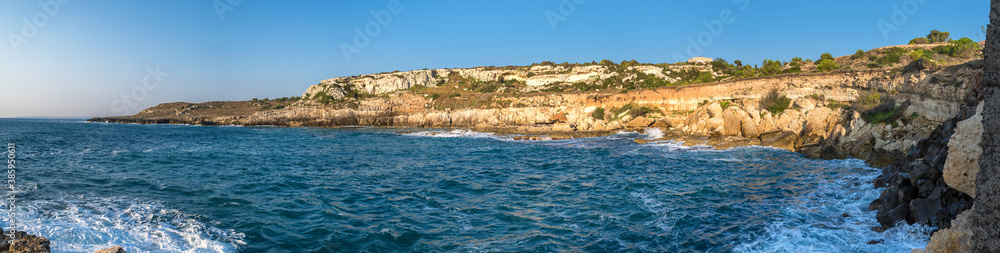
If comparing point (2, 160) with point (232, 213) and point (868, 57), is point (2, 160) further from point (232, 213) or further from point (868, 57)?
point (868, 57)

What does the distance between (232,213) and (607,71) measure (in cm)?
8036

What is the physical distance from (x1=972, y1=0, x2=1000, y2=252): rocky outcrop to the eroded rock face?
6.17 feet

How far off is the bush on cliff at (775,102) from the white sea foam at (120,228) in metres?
38.0

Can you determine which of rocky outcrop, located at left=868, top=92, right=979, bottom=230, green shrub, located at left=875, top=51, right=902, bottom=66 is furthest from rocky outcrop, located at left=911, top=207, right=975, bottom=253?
green shrub, located at left=875, top=51, right=902, bottom=66

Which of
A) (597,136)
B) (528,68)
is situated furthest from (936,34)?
(528,68)

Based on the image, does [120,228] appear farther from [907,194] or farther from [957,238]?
[907,194]

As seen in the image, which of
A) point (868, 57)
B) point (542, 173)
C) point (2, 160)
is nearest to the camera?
point (542, 173)

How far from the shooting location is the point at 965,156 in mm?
6438

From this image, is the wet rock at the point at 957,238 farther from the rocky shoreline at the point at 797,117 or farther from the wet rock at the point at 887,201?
the wet rock at the point at 887,201

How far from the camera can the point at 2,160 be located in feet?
70.0

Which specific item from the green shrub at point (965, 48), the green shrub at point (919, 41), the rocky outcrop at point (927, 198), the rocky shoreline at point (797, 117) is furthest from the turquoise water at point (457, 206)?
the green shrub at point (919, 41)

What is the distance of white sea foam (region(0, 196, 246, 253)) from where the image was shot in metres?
8.41

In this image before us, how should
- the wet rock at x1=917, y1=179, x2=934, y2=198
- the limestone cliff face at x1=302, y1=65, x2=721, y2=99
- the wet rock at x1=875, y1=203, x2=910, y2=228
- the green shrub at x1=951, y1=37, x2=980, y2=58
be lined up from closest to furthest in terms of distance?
the wet rock at x1=875, y1=203, x2=910, y2=228
the wet rock at x1=917, y1=179, x2=934, y2=198
the green shrub at x1=951, y1=37, x2=980, y2=58
the limestone cliff face at x1=302, y1=65, x2=721, y2=99

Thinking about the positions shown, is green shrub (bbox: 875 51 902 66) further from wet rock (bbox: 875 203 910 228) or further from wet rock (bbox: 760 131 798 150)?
wet rock (bbox: 875 203 910 228)
